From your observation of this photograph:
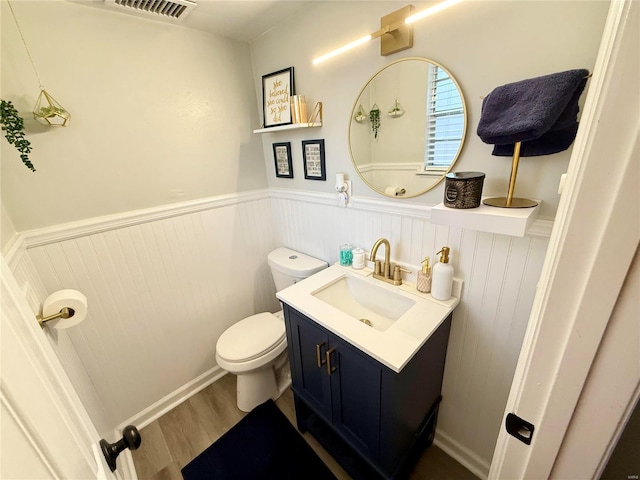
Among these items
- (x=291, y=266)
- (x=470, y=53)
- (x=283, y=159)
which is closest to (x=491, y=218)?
(x=470, y=53)

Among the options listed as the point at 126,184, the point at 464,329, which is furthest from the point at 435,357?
the point at 126,184

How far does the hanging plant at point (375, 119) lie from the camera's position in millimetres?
1208

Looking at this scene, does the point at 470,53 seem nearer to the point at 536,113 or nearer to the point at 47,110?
the point at 536,113

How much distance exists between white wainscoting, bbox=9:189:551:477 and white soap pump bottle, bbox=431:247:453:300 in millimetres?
59

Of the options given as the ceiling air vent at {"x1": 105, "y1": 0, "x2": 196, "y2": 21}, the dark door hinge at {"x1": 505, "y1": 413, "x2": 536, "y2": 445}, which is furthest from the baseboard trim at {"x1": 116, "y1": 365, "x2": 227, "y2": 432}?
the ceiling air vent at {"x1": 105, "y1": 0, "x2": 196, "y2": 21}

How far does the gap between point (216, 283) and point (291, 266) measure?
1.83ft

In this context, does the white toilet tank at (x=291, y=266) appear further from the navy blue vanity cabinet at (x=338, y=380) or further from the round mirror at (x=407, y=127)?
the round mirror at (x=407, y=127)

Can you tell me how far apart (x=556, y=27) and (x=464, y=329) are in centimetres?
110

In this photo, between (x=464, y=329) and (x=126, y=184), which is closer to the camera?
(x=464, y=329)

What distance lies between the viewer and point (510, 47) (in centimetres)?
83

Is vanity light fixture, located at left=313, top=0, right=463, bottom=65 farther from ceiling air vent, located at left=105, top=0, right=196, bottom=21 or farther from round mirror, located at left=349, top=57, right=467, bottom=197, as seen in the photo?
ceiling air vent, located at left=105, top=0, right=196, bottom=21

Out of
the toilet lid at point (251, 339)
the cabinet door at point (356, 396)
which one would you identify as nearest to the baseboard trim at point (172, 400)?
the toilet lid at point (251, 339)

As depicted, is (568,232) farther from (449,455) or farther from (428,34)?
(449,455)

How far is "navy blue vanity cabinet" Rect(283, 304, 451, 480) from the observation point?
989 millimetres
